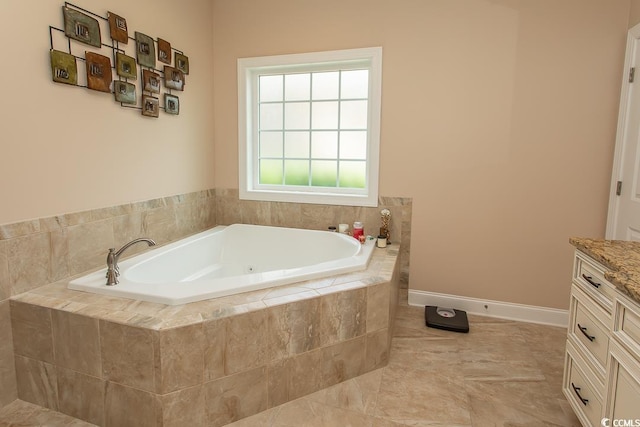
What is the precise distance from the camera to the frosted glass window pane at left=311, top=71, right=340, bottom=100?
123 inches

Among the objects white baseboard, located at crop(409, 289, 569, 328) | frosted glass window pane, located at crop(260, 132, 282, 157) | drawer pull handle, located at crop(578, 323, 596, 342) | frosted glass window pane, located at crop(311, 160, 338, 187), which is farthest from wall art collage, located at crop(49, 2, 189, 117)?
drawer pull handle, located at crop(578, 323, 596, 342)

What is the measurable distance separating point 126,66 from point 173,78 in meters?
0.46

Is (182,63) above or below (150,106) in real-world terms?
above

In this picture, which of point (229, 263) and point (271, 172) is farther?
point (271, 172)

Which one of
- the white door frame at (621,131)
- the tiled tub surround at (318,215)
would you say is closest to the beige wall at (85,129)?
the tiled tub surround at (318,215)

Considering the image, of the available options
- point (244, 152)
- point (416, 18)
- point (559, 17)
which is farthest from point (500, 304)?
point (244, 152)

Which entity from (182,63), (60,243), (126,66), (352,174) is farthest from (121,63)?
(352,174)

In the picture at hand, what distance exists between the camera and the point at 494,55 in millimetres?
2602

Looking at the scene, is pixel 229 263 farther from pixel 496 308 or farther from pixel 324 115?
pixel 496 308

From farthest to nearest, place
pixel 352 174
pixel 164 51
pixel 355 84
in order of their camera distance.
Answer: pixel 352 174 → pixel 355 84 → pixel 164 51

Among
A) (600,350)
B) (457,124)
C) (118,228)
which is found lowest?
(600,350)

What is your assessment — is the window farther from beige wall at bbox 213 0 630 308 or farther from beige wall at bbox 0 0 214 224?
beige wall at bbox 0 0 214 224

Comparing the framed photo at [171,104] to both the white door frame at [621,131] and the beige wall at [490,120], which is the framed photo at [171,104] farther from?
the white door frame at [621,131]

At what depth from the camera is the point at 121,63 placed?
89.7 inches
